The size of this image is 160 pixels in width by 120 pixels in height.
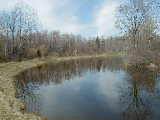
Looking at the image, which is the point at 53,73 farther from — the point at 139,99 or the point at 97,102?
the point at 139,99

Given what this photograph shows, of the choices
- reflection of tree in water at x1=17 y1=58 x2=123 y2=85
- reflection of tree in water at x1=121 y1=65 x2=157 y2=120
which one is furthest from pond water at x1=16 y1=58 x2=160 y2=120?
reflection of tree in water at x1=17 y1=58 x2=123 y2=85

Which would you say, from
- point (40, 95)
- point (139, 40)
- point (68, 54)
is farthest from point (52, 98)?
point (68, 54)

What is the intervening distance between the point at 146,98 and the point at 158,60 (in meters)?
23.1

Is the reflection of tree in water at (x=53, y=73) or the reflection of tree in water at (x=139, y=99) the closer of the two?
the reflection of tree in water at (x=139, y=99)

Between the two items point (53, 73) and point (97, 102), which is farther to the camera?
point (53, 73)

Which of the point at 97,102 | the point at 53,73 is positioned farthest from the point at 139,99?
the point at 53,73

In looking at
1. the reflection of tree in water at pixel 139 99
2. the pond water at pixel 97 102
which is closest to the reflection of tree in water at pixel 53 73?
the pond water at pixel 97 102

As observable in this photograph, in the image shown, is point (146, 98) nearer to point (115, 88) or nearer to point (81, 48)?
point (115, 88)

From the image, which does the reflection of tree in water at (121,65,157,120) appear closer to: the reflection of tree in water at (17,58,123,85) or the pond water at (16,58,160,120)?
the pond water at (16,58,160,120)

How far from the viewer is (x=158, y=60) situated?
41.4 metres

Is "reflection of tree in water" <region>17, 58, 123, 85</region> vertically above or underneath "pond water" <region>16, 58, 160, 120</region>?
above

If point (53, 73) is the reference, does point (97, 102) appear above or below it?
below

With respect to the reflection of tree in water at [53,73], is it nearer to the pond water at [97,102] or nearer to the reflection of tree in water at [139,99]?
the pond water at [97,102]

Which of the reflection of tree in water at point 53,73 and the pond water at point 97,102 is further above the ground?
the reflection of tree in water at point 53,73
